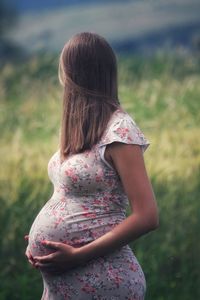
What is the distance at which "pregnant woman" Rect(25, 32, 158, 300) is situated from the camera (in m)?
2.37

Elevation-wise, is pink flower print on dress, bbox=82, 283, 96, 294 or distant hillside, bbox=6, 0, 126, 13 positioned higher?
distant hillside, bbox=6, 0, 126, 13

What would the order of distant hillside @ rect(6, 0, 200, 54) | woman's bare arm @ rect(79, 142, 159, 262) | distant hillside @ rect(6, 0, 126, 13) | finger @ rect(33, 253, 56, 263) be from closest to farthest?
woman's bare arm @ rect(79, 142, 159, 262)
finger @ rect(33, 253, 56, 263)
distant hillside @ rect(6, 0, 200, 54)
distant hillside @ rect(6, 0, 126, 13)

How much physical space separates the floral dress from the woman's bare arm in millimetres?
34

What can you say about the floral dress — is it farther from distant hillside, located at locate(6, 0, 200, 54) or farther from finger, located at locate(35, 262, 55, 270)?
distant hillside, located at locate(6, 0, 200, 54)

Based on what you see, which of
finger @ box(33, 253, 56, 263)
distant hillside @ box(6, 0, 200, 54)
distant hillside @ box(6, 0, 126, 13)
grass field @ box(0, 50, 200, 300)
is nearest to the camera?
finger @ box(33, 253, 56, 263)

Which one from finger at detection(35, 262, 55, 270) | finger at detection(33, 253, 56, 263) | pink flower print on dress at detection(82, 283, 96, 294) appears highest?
finger at detection(33, 253, 56, 263)

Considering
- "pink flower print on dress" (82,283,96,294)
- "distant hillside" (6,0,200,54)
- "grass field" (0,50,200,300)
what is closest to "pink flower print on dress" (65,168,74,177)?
"pink flower print on dress" (82,283,96,294)

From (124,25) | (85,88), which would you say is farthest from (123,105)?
(85,88)

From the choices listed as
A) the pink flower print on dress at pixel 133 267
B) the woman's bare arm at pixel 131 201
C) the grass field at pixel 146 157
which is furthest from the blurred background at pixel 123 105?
the woman's bare arm at pixel 131 201

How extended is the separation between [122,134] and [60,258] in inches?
16.6

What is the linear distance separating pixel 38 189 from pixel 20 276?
489 millimetres

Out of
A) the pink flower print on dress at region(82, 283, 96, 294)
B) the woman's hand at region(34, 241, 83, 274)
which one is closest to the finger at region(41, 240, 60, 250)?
the woman's hand at region(34, 241, 83, 274)

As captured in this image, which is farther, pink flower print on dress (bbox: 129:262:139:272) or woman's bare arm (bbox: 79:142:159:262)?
pink flower print on dress (bbox: 129:262:139:272)

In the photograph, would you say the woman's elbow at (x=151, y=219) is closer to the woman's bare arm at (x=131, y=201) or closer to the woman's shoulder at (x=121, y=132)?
the woman's bare arm at (x=131, y=201)
